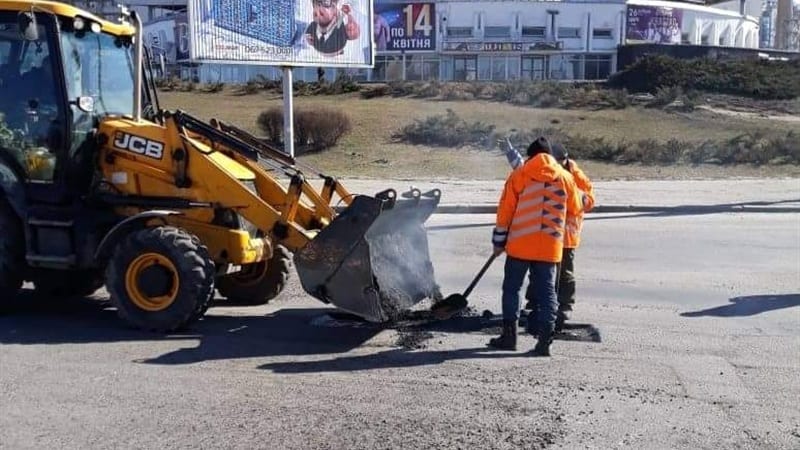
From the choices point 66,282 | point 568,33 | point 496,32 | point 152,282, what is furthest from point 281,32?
point 568,33

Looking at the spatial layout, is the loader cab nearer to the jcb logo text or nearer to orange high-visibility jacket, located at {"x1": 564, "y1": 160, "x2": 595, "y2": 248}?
the jcb logo text

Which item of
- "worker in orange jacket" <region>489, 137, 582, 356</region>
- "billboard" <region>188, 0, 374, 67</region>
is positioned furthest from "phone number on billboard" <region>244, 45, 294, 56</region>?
"worker in orange jacket" <region>489, 137, 582, 356</region>

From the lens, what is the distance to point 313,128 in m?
30.4

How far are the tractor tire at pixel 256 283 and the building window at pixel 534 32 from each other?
6814 cm

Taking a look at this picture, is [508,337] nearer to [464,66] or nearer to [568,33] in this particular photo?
[464,66]

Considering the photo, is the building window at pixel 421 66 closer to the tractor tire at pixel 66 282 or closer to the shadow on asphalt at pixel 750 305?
the shadow on asphalt at pixel 750 305

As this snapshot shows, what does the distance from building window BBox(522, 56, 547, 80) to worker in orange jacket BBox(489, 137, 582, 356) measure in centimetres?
6788

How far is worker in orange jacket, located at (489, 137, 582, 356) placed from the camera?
7418 millimetres

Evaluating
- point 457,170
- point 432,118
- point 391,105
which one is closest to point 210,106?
point 391,105

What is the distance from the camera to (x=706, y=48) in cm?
6297

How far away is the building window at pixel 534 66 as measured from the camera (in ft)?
243

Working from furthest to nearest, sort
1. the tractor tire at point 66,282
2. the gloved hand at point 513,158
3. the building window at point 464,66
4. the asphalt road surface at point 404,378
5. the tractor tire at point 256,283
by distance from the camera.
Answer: the building window at point 464,66
the tractor tire at point 256,283
the tractor tire at point 66,282
the gloved hand at point 513,158
the asphalt road surface at point 404,378

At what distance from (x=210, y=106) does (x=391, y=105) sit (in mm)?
7673

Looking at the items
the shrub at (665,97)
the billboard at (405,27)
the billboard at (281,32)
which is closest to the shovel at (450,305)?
the billboard at (281,32)
